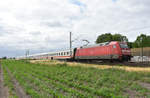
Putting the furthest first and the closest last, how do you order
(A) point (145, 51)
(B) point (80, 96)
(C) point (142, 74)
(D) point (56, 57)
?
(D) point (56, 57) < (A) point (145, 51) < (C) point (142, 74) < (B) point (80, 96)

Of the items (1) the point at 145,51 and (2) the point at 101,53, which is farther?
(1) the point at 145,51

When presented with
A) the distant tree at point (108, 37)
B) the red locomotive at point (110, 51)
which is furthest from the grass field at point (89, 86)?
the distant tree at point (108, 37)

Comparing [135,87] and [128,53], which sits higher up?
[128,53]

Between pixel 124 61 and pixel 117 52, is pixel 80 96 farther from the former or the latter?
pixel 124 61

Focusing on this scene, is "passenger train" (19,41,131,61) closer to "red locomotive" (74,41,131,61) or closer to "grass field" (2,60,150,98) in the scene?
"red locomotive" (74,41,131,61)

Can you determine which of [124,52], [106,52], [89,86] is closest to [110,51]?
[106,52]

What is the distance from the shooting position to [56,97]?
6742 mm

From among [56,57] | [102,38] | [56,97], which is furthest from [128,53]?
[102,38]

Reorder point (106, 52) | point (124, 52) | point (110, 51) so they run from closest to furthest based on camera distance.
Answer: point (124, 52), point (110, 51), point (106, 52)

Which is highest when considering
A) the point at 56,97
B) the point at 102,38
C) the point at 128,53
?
the point at 102,38

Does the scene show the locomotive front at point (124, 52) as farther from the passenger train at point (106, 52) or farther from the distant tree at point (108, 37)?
the distant tree at point (108, 37)

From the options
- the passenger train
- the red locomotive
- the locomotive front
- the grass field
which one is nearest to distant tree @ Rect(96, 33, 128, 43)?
the passenger train

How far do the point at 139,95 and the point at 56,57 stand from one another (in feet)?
127

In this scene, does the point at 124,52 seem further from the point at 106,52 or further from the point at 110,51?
the point at 106,52
